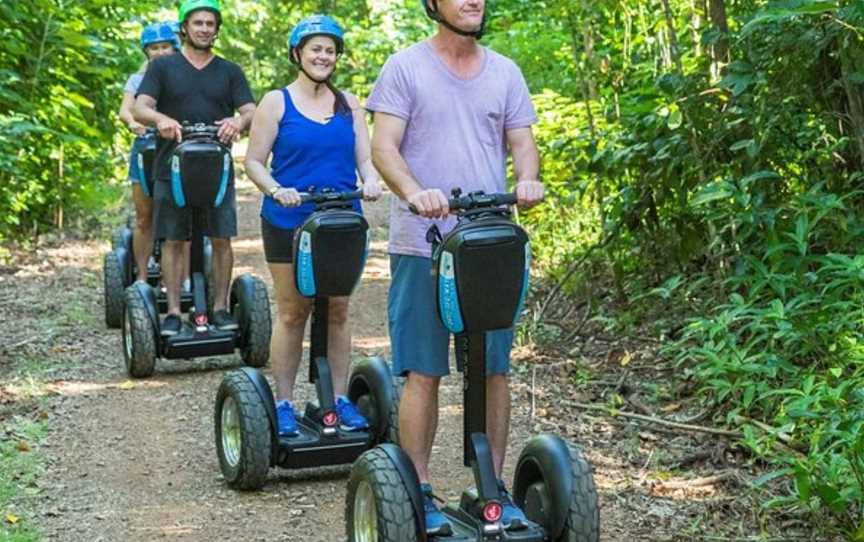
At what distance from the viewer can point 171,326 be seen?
8.71 meters

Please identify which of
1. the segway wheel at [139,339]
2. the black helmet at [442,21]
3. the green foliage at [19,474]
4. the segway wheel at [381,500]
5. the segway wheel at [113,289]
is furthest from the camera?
the segway wheel at [113,289]

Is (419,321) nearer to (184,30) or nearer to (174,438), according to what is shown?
(174,438)

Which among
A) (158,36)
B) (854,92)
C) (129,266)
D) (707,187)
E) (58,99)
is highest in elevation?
(158,36)

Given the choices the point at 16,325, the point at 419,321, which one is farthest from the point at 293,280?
the point at 16,325

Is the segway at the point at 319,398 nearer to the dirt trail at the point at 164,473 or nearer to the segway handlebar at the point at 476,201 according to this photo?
the dirt trail at the point at 164,473

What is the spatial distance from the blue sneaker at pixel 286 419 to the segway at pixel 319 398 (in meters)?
0.03

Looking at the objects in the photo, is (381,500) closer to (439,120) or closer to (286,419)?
(439,120)

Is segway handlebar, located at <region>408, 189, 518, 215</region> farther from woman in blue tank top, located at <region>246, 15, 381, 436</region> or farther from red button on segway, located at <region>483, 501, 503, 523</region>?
woman in blue tank top, located at <region>246, 15, 381, 436</region>

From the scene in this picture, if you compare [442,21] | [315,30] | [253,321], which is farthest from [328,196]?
[253,321]

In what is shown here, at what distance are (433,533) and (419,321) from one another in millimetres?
715

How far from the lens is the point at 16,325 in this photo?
10047mm

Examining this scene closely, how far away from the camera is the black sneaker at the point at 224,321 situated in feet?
28.7

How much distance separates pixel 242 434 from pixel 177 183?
264cm

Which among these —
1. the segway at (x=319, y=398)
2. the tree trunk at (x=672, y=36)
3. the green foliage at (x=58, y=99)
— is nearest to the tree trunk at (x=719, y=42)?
the tree trunk at (x=672, y=36)
